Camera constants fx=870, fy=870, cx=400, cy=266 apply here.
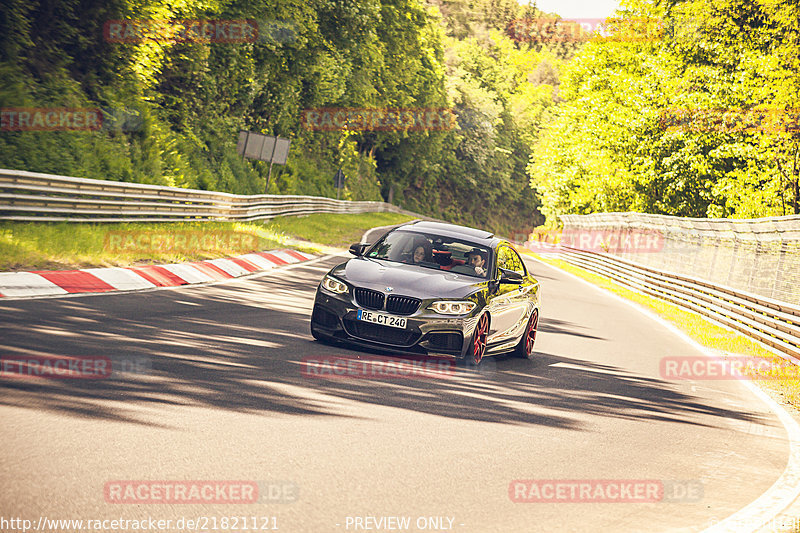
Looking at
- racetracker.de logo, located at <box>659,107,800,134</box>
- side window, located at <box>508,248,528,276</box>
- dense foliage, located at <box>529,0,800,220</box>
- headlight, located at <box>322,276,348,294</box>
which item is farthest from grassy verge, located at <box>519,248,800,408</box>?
dense foliage, located at <box>529,0,800,220</box>

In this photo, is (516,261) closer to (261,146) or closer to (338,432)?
(338,432)

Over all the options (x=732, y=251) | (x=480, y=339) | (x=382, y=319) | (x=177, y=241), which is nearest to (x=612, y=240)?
(x=732, y=251)

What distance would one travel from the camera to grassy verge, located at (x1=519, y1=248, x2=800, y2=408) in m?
12.1

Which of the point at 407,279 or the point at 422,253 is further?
the point at 422,253

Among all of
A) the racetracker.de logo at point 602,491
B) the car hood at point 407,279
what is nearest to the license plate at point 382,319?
the car hood at point 407,279

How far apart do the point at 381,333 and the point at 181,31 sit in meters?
24.1

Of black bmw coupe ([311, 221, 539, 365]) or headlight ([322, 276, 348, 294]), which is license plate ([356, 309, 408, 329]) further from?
headlight ([322, 276, 348, 294])

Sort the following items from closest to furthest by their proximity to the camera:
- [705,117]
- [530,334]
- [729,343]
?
[530,334] < [729,343] < [705,117]

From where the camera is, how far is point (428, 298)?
369 inches

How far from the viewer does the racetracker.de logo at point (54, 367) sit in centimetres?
671

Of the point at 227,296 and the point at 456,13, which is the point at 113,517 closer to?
the point at 227,296

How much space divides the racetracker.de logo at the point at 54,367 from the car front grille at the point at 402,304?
121 inches

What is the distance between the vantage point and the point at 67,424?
18.3 feet

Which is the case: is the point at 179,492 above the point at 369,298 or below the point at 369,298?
below
